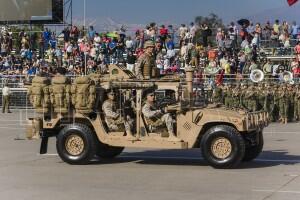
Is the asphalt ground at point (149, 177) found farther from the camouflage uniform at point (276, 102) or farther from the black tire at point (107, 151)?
the camouflage uniform at point (276, 102)

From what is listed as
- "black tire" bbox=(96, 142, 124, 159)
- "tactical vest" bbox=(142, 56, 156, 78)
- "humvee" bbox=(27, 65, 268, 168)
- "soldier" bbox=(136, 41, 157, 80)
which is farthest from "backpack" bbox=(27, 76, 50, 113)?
"tactical vest" bbox=(142, 56, 156, 78)

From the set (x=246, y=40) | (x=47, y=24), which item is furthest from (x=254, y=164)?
(x=47, y=24)

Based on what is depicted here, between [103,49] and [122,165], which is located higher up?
[103,49]

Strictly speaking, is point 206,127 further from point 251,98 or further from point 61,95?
point 251,98

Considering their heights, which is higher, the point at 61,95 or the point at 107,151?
the point at 61,95

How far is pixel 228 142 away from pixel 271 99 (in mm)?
14968

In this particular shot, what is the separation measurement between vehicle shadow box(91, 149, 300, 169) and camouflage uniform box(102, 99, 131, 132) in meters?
1.03

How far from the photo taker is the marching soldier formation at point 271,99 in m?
27.8

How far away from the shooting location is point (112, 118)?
1453 cm

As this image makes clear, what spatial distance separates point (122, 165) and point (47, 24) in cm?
2844

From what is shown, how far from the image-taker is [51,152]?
17.2m

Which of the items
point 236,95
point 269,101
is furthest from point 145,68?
point 269,101

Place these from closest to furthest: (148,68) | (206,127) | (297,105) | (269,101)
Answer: (206,127), (148,68), (297,105), (269,101)

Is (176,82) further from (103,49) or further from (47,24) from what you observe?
(47,24)
